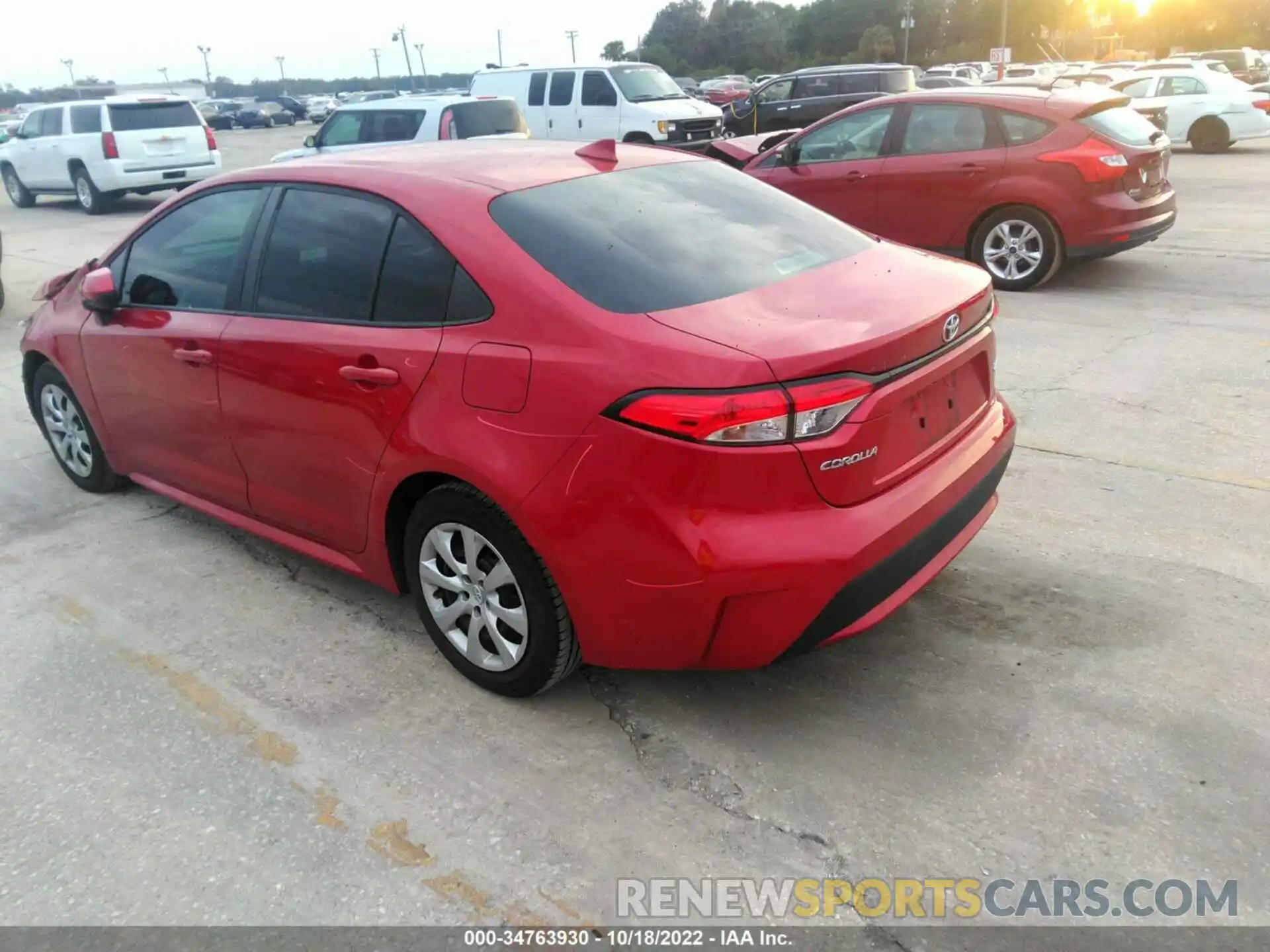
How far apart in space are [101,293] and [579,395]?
8.66 ft

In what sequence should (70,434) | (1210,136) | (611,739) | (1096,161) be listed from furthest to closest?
(1210,136)
(1096,161)
(70,434)
(611,739)

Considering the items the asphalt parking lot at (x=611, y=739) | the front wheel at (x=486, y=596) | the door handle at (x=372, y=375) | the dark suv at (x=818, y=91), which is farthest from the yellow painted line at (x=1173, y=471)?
the dark suv at (x=818, y=91)

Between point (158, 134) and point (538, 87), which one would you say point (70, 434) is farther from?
point (538, 87)

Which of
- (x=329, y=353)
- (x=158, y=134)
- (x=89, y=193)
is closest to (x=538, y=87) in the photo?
(x=158, y=134)

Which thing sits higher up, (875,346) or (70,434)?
(875,346)

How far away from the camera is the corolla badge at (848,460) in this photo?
8.61ft

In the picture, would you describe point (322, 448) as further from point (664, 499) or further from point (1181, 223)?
point (1181, 223)

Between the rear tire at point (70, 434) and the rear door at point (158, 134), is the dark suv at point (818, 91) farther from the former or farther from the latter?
the rear tire at point (70, 434)

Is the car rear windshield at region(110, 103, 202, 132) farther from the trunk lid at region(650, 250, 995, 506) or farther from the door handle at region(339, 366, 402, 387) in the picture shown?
the trunk lid at region(650, 250, 995, 506)

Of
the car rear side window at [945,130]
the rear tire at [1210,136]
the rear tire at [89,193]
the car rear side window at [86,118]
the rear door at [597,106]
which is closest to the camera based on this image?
the car rear side window at [945,130]

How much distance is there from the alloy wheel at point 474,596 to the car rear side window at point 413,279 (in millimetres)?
667

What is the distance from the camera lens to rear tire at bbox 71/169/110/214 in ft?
56.2

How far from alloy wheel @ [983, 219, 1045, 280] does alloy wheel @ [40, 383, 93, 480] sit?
22.8 ft

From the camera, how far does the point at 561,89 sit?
17.5 meters
